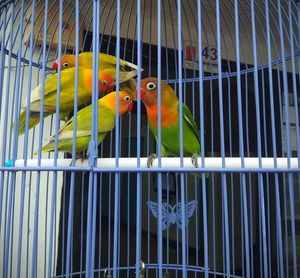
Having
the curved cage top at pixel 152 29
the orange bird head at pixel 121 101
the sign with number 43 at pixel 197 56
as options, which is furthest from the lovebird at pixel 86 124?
the sign with number 43 at pixel 197 56

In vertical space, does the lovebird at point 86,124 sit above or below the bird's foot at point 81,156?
above

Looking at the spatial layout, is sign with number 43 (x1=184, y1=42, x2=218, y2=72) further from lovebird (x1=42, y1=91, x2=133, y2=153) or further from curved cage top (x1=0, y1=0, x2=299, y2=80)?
lovebird (x1=42, y1=91, x2=133, y2=153)

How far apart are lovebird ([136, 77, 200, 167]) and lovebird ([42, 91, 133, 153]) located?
2.0 inches

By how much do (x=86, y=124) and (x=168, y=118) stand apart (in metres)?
0.23

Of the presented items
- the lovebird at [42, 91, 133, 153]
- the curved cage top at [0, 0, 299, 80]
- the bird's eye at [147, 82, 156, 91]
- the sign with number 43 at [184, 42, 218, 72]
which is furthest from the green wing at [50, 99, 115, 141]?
the sign with number 43 at [184, 42, 218, 72]

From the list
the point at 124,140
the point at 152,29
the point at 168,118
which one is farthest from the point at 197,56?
the point at 168,118

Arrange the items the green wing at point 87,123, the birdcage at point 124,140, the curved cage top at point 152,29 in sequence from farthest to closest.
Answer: the curved cage top at point 152,29 < the green wing at point 87,123 < the birdcage at point 124,140

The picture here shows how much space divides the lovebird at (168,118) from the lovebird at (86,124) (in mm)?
51

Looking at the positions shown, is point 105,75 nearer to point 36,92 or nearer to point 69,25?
point 36,92

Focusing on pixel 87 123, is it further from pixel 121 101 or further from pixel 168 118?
pixel 168 118

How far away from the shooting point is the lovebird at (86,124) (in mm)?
805

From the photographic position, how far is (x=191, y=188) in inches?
74.6

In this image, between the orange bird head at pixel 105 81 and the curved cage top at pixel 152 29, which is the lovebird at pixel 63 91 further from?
the curved cage top at pixel 152 29

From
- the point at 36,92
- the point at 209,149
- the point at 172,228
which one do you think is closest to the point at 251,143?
the point at 209,149
